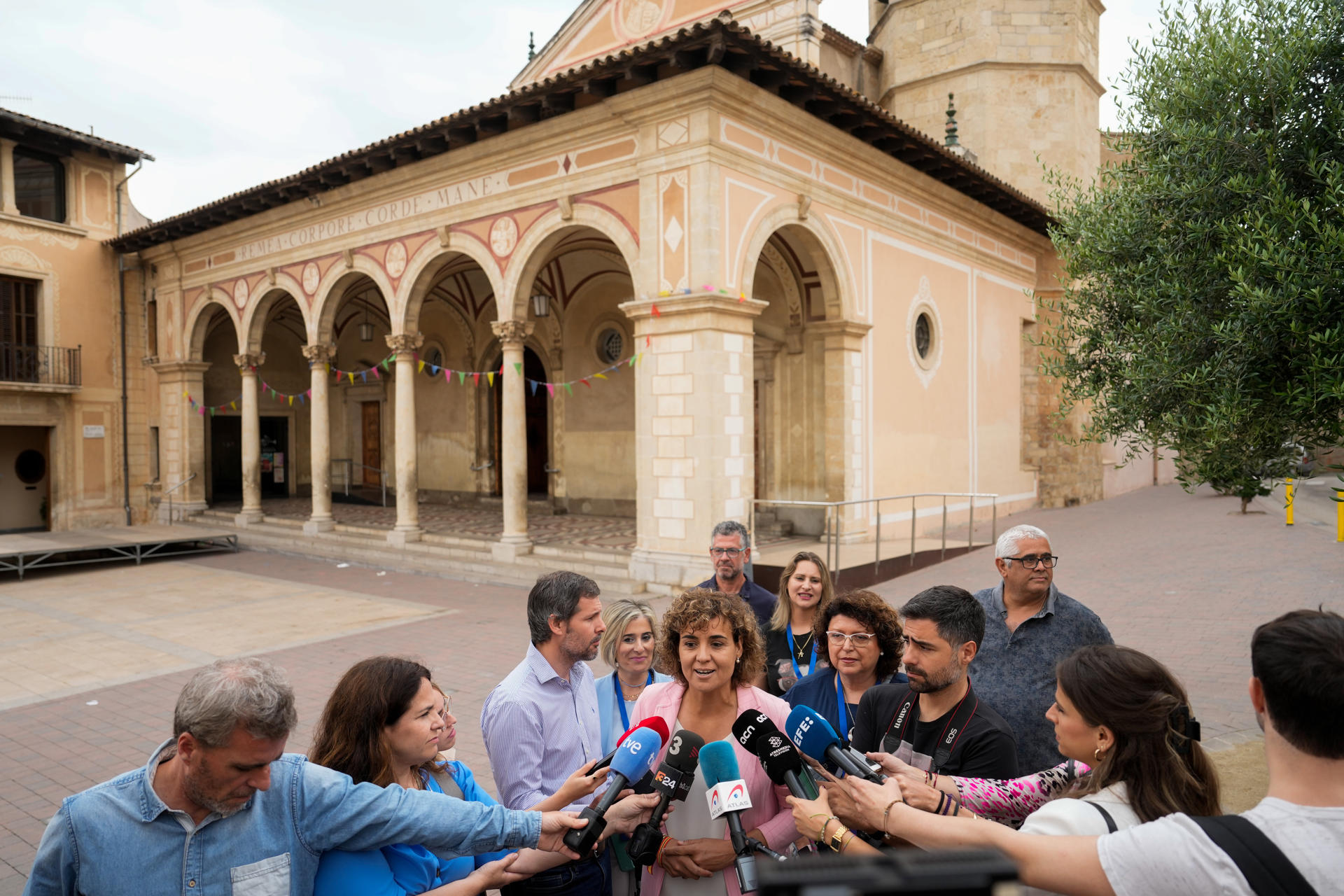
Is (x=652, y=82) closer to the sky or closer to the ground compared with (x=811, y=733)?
closer to the sky

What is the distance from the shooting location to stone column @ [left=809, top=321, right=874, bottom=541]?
40.0 ft

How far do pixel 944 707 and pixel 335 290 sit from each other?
1465cm

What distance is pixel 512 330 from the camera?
12.1 meters

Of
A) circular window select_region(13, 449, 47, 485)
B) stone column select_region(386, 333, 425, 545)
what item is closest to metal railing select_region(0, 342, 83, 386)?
circular window select_region(13, 449, 47, 485)

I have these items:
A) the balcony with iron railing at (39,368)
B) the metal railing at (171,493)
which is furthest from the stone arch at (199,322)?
the metal railing at (171,493)

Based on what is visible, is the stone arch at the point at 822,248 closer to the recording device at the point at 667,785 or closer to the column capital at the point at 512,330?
the column capital at the point at 512,330

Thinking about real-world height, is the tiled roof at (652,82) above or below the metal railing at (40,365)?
above

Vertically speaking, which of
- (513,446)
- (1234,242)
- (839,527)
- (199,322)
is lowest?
(839,527)

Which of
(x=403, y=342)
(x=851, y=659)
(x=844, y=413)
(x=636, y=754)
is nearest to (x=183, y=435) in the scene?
(x=403, y=342)

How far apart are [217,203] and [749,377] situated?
11511 mm

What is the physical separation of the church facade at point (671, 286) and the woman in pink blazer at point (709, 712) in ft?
A: 23.7

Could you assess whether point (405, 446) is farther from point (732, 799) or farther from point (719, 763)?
point (732, 799)

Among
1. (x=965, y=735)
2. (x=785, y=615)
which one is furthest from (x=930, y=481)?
(x=965, y=735)

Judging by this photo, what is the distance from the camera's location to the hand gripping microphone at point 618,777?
1.97 meters
